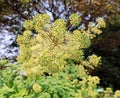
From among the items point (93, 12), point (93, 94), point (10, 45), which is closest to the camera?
point (93, 94)

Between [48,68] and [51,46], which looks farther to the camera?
[51,46]

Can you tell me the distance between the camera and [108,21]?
10383 millimetres

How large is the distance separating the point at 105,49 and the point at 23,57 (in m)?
6.24

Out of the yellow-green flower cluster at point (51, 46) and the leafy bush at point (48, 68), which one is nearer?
the leafy bush at point (48, 68)

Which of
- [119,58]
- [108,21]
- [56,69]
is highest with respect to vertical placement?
[108,21]

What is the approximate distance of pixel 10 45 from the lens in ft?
35.6

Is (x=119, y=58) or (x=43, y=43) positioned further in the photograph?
(x=119, y=58)

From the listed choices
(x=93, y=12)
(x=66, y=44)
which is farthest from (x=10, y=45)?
(x=66, y=44)

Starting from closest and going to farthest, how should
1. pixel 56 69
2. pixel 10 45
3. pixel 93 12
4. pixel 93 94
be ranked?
pixel 93 94 < pixel 56 69 < pixel 93 12 < pixel 10 45

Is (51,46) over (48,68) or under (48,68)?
over

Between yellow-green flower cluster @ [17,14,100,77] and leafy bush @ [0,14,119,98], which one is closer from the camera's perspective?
leafy bush @ [0,14,119,98]

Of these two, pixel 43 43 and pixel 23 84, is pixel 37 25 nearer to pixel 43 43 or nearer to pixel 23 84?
pixel 43 43

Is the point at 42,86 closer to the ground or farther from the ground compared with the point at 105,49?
closer to the ground

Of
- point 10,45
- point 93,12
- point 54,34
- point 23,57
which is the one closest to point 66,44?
point 54,34
